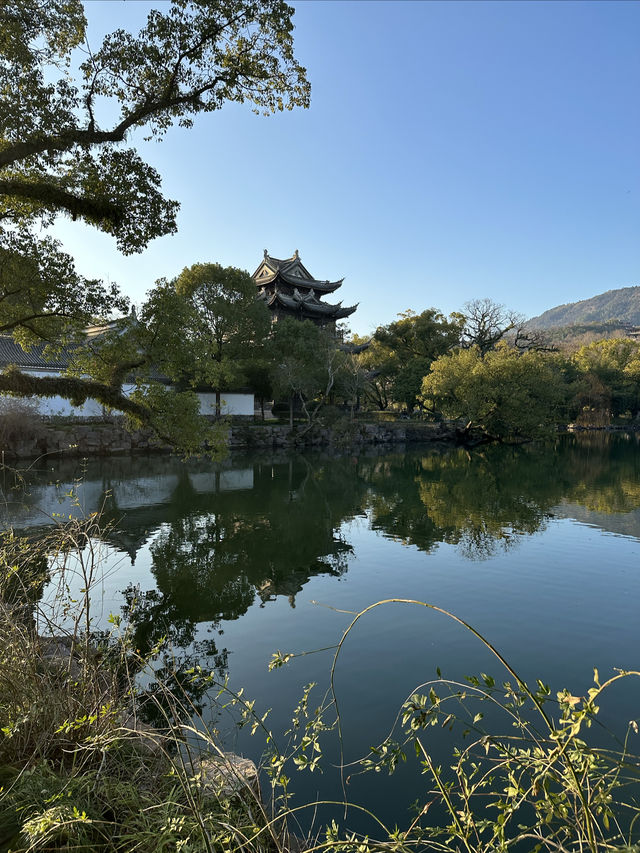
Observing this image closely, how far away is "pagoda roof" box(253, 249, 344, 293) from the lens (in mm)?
41906

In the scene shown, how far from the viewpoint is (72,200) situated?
22.4 feet

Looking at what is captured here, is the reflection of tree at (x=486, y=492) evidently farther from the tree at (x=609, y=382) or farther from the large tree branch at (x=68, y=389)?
the tree at (x=609, y=382)

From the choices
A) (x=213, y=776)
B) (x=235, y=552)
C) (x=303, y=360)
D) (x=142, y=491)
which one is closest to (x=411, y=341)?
(x=303, y=360)

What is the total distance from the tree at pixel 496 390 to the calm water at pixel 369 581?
1650 cm

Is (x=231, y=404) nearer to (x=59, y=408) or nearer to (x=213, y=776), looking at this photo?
(x=59, y=408)

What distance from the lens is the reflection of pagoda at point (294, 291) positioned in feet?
134

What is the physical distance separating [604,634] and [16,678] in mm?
6247

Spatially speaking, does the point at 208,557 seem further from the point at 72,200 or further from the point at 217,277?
the point at 217,277

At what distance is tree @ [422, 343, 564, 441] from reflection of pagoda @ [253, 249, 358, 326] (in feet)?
38.0

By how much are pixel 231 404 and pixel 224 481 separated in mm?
15267

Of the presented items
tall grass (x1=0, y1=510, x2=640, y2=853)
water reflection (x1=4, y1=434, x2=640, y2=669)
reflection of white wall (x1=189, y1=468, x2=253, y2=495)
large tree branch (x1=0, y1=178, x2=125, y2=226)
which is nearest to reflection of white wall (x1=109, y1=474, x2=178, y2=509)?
water reflection (x1=4, y1=434, x2=640, y2=669)

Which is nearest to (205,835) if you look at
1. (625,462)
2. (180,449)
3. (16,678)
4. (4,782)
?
(4,782)

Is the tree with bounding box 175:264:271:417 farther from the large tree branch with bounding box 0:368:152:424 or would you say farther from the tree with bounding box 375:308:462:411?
the large tree branch with bounding box 0:368:152:424

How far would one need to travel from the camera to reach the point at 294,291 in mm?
42781
